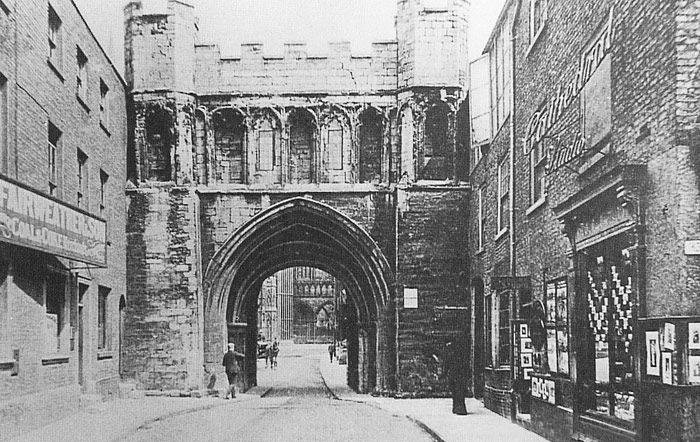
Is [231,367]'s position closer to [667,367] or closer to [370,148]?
[370,148]

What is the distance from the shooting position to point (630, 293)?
27.3 ft

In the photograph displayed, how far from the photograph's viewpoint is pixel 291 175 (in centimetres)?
1955

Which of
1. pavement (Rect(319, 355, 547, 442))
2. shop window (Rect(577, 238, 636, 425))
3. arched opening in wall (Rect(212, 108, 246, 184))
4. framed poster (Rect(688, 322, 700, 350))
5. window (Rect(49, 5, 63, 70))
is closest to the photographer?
framed poster (Rect(688, 322, 700, 350))

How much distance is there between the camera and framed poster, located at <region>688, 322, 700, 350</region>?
653 cm

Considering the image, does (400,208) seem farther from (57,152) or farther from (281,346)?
(281,346)

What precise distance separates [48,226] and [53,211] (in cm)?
22

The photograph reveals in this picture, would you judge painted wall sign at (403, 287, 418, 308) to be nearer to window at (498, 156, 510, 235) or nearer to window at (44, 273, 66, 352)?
window at (498, 156, 510, 235)

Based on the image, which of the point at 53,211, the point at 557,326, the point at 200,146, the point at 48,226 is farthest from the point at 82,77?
the point at 557,326

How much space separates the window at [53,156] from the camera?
1311cm

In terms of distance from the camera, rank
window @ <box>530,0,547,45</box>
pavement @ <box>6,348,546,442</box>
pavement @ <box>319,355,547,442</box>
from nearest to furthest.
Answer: pavement @ <box>6,348,546,442</box> < pavement @ <box>319,355,547,442</box> < window @ <box>530,0,547,45</box>

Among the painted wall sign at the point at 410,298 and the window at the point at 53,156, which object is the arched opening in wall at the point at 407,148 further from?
the window at the point at 53,156

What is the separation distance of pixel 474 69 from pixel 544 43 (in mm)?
5054

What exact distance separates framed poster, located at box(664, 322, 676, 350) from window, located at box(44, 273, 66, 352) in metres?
8.44

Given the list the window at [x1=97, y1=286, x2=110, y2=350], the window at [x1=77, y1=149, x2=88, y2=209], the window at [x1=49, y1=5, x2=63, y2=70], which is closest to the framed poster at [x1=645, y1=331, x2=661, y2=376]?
the window at [x1=49, y1=5, x2=63, y2=70]
